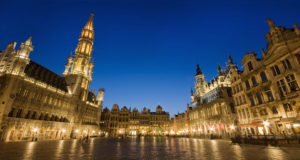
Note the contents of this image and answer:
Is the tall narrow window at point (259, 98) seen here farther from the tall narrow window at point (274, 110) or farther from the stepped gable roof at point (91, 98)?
the stepped gable roof at point (91, 98)

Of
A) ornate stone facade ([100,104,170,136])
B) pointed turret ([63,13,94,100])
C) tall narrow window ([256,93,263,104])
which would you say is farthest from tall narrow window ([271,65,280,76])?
ornate stone facade ([100,104,170,136])

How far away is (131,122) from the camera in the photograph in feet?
292

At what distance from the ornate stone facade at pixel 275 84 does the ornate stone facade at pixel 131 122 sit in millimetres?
67565

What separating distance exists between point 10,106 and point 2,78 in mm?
7402

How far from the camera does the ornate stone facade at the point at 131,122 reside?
83.2 meters

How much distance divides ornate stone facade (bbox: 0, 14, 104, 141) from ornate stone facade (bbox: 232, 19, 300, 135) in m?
49.7

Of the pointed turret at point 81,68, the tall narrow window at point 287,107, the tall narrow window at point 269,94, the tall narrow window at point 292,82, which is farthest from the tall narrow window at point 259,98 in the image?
the pointed turret at point 81,68

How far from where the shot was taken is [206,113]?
5266 centimetres

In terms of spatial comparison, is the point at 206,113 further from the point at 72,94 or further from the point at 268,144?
the point at 72,94

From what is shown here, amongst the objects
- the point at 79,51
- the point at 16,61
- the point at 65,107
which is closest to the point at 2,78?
the point at 16,61

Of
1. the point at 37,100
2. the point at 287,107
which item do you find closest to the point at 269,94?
the point at 287,107

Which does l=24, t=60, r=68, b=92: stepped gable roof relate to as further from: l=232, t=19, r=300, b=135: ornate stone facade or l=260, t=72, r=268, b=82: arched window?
l=260, t=72, r=268, b=82: arched window

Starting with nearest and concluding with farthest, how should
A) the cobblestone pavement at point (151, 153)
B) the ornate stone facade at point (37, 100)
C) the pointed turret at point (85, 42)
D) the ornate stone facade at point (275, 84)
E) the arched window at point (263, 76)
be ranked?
the cobblestone pavement at point (151, 153) → the ornate stone facade at point (275, 84) → the arched window at point (263, 76) → the ornate stone facade at point (37, 100) → the pointed turret at point (85, 42)

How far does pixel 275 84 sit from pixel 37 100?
180 feet
